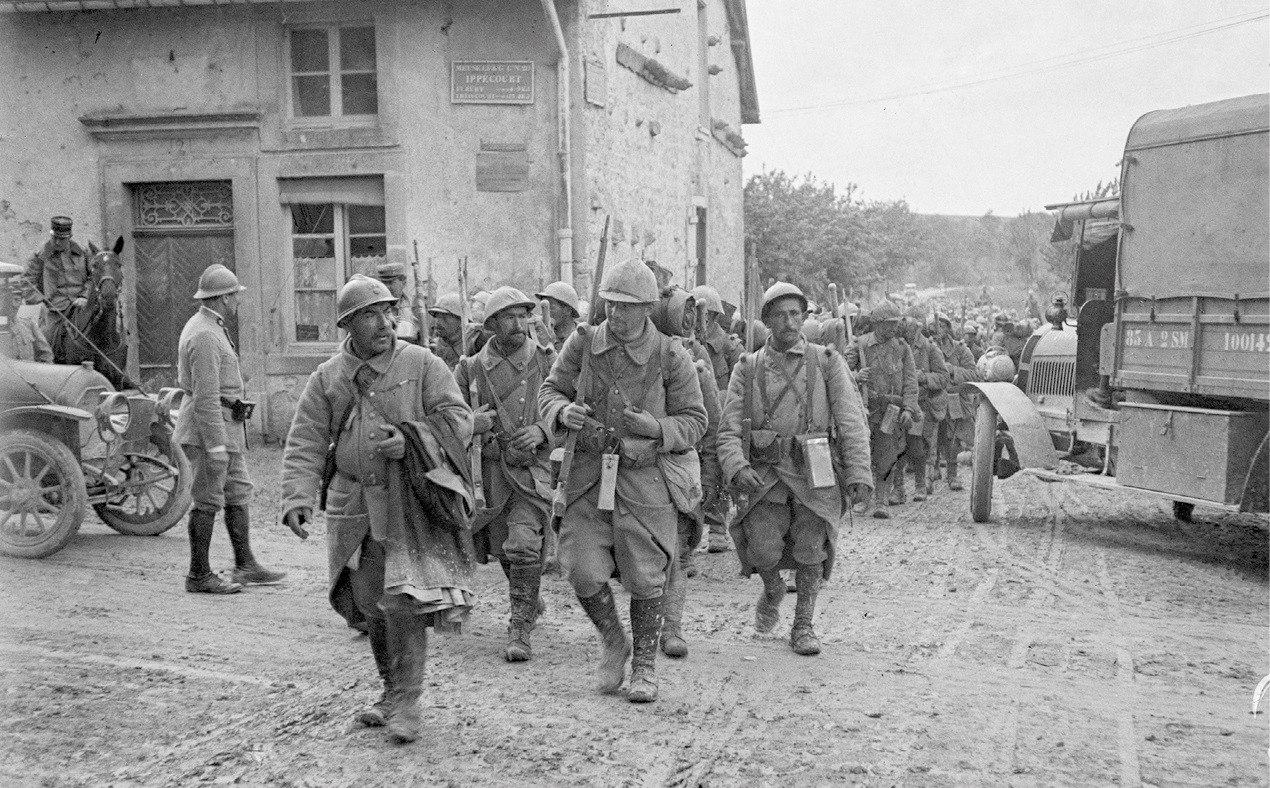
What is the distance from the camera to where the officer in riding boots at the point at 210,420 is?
7551 mm

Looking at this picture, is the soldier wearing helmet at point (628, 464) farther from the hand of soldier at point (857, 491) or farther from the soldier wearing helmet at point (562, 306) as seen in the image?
the soldier wearing helmet at point (562, 306)

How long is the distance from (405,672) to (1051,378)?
27.6 feet

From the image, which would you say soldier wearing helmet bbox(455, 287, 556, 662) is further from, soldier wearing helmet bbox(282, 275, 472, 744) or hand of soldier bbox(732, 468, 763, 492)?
soldier wearing helmet bbox(282, 275, 472, 744)

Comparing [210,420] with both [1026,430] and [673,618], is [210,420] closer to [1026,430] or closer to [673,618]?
[673,618]

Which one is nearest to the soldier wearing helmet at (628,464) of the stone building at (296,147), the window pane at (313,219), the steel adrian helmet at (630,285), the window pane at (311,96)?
the steel adrian helmet at (630,285)

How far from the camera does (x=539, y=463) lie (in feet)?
21.5

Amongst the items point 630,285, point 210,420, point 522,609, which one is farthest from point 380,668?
point 210,420

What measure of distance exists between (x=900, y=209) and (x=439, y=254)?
117 ft

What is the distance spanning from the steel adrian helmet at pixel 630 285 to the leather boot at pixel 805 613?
1.84 meters

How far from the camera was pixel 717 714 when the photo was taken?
534 centimetres

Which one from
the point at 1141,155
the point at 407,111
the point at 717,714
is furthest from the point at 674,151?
the point at 717,714

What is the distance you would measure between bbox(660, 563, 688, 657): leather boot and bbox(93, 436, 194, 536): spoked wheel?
4655 mm

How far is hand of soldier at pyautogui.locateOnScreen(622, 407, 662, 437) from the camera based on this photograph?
5547 millimetres

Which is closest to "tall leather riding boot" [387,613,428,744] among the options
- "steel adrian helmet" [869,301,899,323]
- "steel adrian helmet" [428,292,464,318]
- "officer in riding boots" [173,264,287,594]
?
"officer in riding boots" [173,264,287,594]
